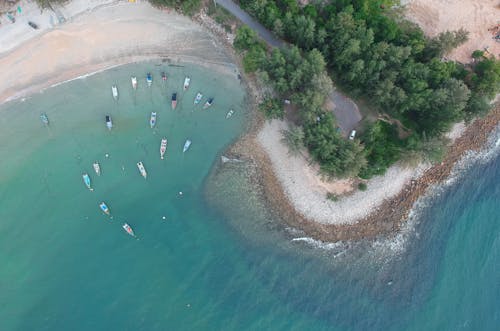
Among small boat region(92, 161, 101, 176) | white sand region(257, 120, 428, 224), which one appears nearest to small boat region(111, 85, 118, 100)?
small boat region(92, 161, 101, 176)

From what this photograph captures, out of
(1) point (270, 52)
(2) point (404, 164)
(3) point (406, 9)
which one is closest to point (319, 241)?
(2) point (404, 164)

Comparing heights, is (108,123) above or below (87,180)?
above

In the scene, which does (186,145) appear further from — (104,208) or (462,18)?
(462,18)

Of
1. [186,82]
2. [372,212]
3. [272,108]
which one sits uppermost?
[186,82]

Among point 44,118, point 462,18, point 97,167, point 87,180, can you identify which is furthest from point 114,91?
point 462,18

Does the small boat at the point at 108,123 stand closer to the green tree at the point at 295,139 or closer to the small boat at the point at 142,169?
the small boat at the point at 142,169

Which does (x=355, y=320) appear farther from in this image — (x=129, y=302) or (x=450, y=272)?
(x=129, y=302)

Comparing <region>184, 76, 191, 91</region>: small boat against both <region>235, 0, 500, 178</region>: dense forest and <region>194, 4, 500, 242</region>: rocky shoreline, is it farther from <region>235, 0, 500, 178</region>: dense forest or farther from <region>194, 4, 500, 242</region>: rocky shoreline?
<region>235, 0, 500, 178</region>: dense forest
